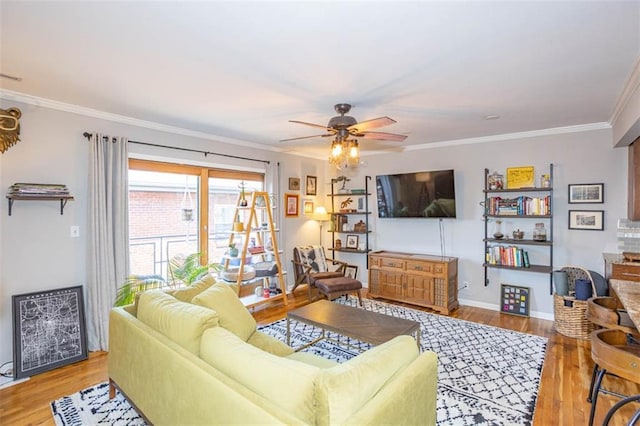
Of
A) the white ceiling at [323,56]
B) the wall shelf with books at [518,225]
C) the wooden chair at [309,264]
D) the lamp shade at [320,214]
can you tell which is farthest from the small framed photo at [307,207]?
the wall shelf with books at [518,225]

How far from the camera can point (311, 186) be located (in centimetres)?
605

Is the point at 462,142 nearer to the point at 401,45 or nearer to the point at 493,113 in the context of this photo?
the point at 493,113

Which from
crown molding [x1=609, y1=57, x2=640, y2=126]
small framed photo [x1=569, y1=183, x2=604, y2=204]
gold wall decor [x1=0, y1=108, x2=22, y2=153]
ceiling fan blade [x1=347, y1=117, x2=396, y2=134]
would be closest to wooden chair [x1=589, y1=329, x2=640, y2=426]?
crown molding [x1=609, y1=57, x2=640, y2=126]

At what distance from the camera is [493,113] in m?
3.54

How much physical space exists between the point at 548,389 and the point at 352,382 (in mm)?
2339

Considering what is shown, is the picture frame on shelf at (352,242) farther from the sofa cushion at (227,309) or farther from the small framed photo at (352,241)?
the sofa cushion at (227,309)

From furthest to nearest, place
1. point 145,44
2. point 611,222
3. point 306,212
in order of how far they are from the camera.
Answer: point 306,212, point 611,222, point 145,44

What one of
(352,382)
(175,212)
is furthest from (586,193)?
(175,212)

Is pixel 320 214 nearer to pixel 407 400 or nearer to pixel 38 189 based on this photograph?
pixel 38 189

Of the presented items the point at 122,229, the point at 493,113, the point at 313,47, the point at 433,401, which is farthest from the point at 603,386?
the point at 122,229

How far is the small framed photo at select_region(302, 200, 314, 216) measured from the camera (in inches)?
233

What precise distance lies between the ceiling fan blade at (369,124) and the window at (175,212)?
2528 mm

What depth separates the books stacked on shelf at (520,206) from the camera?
4.25m

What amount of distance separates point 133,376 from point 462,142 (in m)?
4.85
